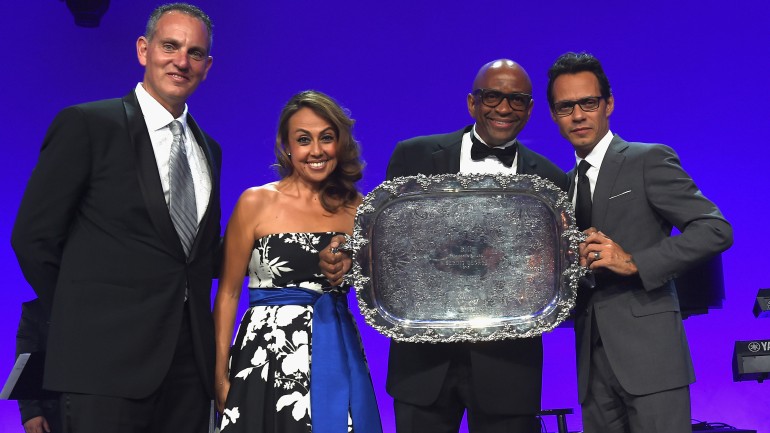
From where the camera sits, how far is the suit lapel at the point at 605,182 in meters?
2.60

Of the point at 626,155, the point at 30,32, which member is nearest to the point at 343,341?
the point at 626,155

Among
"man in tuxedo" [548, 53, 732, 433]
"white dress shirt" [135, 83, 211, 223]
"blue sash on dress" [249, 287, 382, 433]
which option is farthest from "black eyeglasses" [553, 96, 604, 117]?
"white dress shirt" [135, 83, 211, 223]

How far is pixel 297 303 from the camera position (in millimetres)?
2543

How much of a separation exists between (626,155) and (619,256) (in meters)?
0.37

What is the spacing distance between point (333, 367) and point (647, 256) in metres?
0.96

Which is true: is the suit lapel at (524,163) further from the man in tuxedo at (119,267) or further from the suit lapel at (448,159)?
the man in tuxedo at (119,267)

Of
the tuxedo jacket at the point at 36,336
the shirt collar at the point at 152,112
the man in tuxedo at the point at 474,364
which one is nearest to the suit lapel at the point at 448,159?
the man in tuxedo at the point at 474,364

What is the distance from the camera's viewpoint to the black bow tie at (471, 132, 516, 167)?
108 inches

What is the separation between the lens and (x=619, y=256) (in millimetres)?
2441

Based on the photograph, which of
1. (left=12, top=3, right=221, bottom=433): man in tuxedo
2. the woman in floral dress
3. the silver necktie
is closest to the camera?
(left=12, top=3, right=221, bottom=433): man in tuxedo

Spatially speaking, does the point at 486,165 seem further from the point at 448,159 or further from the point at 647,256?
the point at 647,256

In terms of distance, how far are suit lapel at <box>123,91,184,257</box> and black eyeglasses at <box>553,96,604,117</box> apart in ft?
4.14

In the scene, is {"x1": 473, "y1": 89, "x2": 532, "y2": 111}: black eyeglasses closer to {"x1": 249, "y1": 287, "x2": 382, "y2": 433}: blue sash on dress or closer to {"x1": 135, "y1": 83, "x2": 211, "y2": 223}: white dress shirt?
{"x1": 249, "y1": 287, "x2": 382, "y2": 433}: blue sash on dress

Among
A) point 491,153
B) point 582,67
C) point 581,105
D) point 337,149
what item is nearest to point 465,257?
point 491,153
